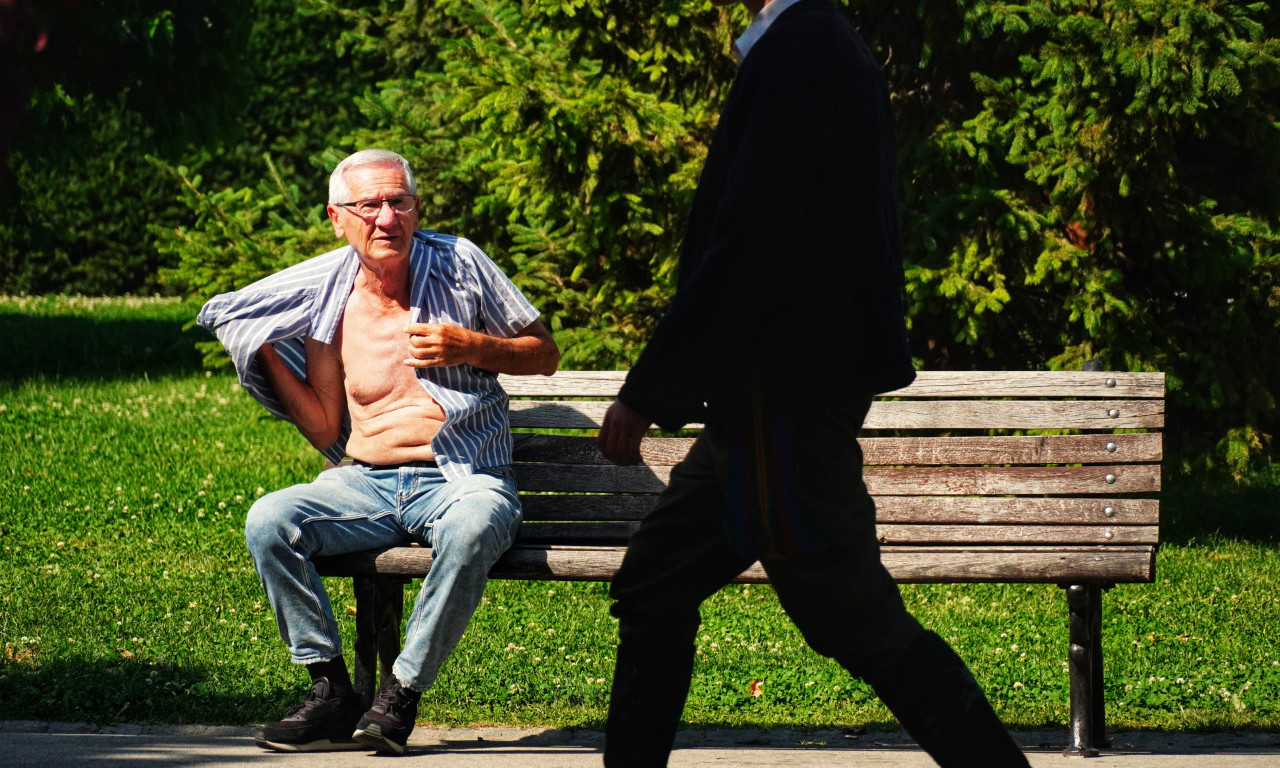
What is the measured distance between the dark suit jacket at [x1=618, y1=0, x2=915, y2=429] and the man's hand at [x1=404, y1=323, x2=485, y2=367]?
1233 millimetres

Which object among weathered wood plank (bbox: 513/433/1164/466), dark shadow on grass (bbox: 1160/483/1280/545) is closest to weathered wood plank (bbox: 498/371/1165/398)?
weathered wood plank (bbox: 513/433/1164/466)

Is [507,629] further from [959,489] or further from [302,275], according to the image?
[959,489]

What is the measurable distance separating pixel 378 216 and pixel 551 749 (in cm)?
150

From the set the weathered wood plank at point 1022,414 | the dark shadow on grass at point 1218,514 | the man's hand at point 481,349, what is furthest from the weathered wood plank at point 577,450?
the dark shadow on grass at point 1218,514

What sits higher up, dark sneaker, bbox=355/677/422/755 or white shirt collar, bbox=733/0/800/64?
white shirt collar, bbox=733/0/800/64

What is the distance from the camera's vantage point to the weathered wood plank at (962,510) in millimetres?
3928

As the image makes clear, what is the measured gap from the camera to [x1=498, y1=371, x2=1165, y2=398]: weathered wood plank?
3.97 meters

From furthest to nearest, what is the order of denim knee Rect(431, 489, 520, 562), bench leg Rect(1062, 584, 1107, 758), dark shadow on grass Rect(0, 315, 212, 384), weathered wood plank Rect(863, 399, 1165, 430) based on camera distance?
dark shadow on grass Rect(0, 315, 212, 384), weathered wood plank Rect(863, 399, 1165, 430), bench leg Rect(1062, 584, 1107, 758), denim knee Rect(431, 489, 520, 562)

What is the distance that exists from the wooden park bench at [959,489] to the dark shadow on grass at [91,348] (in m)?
8.35

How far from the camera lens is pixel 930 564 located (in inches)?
144

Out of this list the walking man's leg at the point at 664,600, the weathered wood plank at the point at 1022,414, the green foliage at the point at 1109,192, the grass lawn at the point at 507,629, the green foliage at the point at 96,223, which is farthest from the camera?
the green foliage at the point at 96,223

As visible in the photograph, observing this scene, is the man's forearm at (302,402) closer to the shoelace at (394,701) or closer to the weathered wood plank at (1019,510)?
the shoelace at (394,701)

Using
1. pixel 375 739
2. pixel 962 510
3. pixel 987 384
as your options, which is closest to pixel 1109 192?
pixel 987 384

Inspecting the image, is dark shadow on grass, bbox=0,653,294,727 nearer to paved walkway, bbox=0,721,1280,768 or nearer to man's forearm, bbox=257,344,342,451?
paved walkway, bbox=0,721,1280,768
